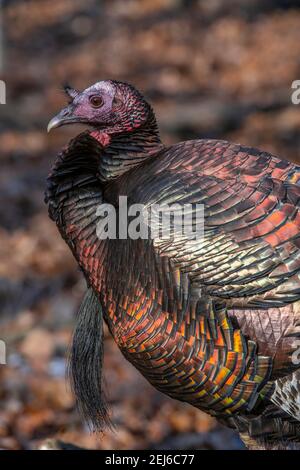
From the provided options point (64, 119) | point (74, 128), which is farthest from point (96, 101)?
point (74, 128)

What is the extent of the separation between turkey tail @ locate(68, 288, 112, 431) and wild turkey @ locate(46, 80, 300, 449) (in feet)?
0.66

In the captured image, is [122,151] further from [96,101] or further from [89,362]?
[89,362]

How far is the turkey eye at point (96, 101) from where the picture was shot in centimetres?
339

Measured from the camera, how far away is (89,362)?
371 centimetres

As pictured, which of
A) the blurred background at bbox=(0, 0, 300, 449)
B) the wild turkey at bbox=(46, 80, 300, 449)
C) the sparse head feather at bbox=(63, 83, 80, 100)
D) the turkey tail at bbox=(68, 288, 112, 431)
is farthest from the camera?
the blurred background at bbox=(0, 0, 300, 449)

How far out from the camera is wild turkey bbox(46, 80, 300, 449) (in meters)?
3.08

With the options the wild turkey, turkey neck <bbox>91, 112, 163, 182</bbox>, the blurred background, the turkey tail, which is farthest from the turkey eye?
the turkey tail

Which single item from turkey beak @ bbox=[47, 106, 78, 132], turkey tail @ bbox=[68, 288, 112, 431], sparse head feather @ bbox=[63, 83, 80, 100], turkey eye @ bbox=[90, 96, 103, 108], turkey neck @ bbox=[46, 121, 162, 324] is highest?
sparse head feather @ bbox=[63, 83, 80, 100]

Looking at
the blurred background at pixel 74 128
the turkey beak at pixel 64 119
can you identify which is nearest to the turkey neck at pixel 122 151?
the turkey beak at pixel 64 119

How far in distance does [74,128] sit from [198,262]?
20.9 ft

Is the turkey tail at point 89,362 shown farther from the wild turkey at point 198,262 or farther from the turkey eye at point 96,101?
the turkey eye at point 96,101

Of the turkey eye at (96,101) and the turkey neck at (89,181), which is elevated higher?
the turkey eye at (96,101)

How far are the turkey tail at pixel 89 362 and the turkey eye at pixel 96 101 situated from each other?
83 centimetres

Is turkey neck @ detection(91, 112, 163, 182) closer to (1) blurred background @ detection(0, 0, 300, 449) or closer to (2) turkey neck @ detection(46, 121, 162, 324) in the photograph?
(2) turkey neck @ detection(46, 121, 162, 324)
